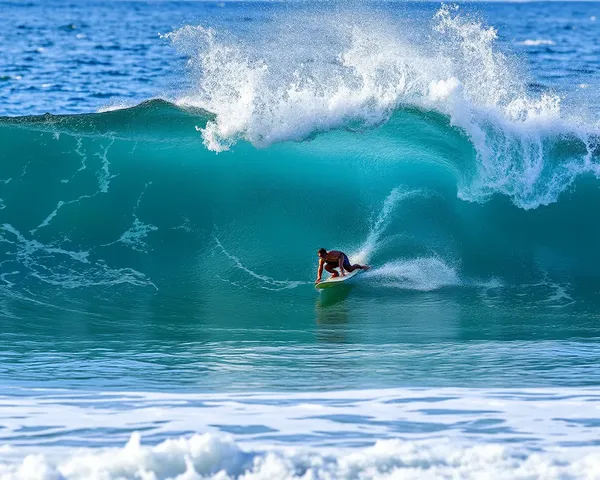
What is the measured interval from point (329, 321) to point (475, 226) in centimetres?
358

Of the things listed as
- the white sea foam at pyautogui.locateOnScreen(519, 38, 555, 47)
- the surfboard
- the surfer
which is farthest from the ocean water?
the white sea foam at pyautogui.locateOnScreen(519, 38, 555, 47)

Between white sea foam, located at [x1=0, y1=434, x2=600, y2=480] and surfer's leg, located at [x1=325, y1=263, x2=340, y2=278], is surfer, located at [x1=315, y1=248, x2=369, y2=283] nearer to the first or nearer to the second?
surfer's leg, located at [x1=325, y1=263, x2=340, y2=278]

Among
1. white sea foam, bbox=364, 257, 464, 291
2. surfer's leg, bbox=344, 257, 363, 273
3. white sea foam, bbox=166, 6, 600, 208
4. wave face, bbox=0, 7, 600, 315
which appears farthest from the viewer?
white sea foam, bbox=166, 6, 600, 208

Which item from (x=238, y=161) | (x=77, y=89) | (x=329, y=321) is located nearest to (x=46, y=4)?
(x=77, y=89)

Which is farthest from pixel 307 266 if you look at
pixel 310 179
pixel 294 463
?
pixel 294 463

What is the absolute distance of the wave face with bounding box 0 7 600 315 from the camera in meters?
12.3

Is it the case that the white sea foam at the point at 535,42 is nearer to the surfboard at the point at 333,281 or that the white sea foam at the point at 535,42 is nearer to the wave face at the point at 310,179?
the wave face at the point at 310,179

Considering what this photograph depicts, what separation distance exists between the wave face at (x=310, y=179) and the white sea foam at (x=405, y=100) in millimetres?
29

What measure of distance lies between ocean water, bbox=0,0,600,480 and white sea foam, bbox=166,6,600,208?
0.04 m

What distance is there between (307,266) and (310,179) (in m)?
2.02

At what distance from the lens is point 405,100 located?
14.7m

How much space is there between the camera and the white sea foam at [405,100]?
13.9m

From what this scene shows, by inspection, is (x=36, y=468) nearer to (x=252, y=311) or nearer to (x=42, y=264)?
(x=252, y=311)

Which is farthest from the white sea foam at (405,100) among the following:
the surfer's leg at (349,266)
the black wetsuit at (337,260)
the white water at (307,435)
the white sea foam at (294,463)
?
the white sea foam at (294,463)
